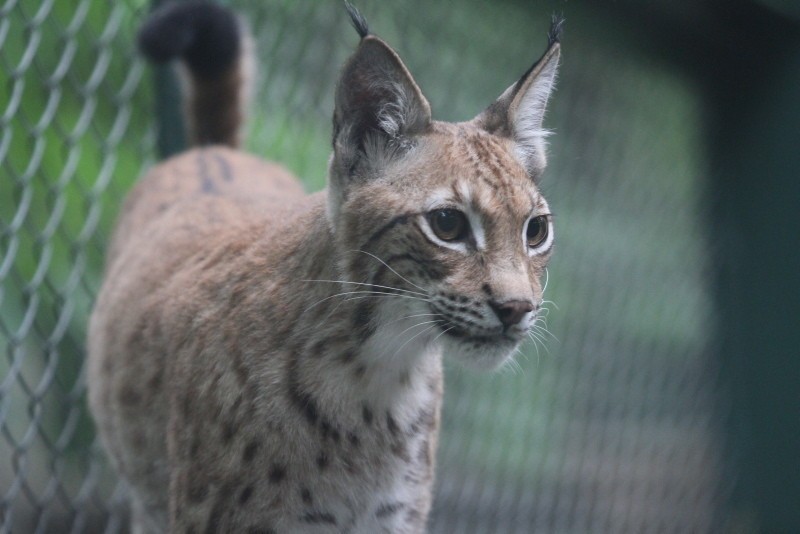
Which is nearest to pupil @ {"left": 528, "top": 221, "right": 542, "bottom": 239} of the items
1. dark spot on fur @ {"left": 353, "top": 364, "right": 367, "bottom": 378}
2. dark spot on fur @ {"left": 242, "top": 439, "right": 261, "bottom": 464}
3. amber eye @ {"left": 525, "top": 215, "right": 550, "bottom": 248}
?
amber eye @ {"left": 525, "top": 215, "right": 550, "bottom": 248}

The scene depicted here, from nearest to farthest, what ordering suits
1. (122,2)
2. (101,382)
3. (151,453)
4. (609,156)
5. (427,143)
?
(427,143) < (151,453) < (101,382) < (122,2) < (609,156)

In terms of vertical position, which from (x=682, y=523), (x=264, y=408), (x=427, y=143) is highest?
(x=427, y=143)

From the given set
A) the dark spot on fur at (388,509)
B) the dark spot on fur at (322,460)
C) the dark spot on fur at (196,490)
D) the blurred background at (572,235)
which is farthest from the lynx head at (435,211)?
the blurred background at (572,235)

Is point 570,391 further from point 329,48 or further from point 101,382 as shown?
point 101,382

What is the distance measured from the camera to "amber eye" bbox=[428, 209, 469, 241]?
2629 millimetres

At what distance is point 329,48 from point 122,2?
3.53 feet

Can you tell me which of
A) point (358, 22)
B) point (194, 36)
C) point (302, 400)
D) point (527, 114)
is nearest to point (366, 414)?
point (302, 400)

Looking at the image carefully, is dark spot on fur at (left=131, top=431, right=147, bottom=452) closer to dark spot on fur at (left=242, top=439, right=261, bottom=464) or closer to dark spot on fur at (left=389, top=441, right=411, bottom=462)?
dark spot on fur at (left=242, top=439, right=261, bottom=464)

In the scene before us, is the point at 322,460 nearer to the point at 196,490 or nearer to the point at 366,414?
the point at 366,414

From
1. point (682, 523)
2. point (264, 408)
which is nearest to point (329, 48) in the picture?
point (264, 408)

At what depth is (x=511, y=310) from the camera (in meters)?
2.54

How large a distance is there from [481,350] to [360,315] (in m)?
0.37

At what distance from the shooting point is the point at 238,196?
13.2ft

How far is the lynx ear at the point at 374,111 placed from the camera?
266 centimetres
